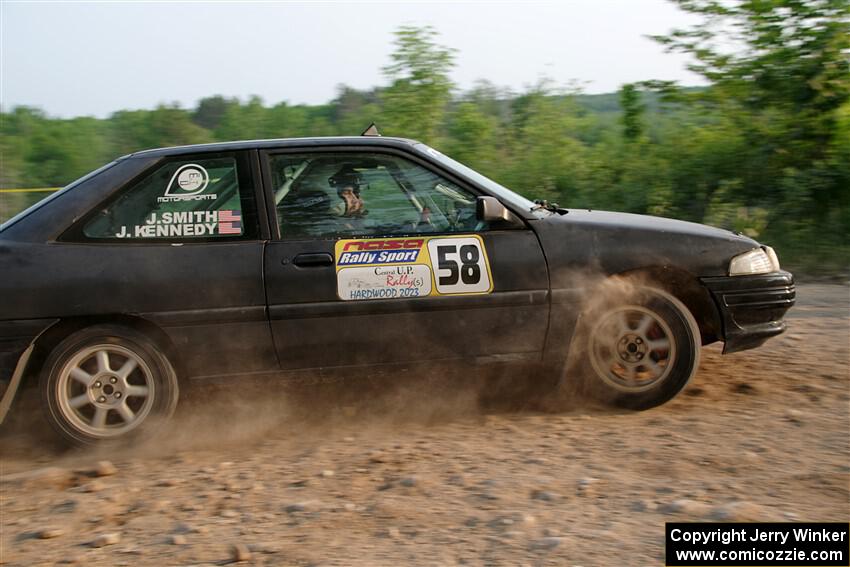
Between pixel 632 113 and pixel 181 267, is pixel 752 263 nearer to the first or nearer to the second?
pixel 181 267

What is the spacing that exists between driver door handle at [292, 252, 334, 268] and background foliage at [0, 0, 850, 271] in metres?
5.97

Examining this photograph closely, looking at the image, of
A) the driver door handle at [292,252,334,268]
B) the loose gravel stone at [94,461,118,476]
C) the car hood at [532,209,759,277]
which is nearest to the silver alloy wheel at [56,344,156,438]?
the loose gravel stone at [94,461,118,476]

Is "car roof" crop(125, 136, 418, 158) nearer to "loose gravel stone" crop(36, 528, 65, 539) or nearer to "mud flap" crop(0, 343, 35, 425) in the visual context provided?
"mud flap" crop(0, 343, 35, 425)

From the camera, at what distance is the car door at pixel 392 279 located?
15.0 ft

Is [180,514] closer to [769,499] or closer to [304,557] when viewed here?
[304,557]

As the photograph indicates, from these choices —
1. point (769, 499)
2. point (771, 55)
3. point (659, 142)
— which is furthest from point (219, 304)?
point (659, 142)

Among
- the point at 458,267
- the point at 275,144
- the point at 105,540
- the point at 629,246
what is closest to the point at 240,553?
the point at 105,540

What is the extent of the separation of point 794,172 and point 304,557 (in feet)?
28.9

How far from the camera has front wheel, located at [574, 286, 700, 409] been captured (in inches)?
185

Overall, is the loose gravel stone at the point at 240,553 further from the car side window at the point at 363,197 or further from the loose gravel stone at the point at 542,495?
the car side window at the point at 363,197

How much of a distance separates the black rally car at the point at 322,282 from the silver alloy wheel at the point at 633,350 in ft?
0.04

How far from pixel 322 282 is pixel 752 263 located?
2386 mm

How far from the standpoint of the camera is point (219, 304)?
180 inches

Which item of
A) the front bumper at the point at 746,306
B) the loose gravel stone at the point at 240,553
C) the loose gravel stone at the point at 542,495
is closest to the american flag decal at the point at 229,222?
the loose gravel stone at the point at 240,553
